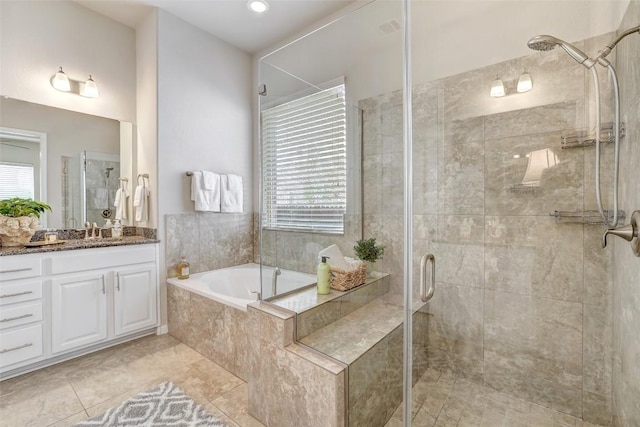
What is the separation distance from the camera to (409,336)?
1487mm

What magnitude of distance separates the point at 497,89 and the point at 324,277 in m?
1.46

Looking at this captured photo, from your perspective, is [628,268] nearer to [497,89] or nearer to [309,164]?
[497,89]

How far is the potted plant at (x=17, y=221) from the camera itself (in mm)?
2064

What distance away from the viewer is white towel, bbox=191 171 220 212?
2.81 metres

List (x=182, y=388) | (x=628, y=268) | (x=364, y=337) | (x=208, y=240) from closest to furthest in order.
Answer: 1. (x=628, y=268)
2. (x=364, y=337)
3. (x=182, y=388)
4. (x=208, y=240)

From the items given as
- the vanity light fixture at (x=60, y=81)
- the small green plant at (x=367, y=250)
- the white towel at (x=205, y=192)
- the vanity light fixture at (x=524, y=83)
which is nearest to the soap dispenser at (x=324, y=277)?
the small green plant at (x=367, y=250)

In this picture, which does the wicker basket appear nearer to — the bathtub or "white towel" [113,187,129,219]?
the bathtub

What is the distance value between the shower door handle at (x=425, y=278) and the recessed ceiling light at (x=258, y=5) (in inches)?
99.5

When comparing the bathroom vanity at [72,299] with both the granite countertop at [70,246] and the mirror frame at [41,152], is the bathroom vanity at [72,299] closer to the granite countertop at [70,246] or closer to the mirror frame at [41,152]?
the granite countertop at [70,246]

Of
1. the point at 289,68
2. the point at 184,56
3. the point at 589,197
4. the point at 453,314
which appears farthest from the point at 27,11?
the point at 589,197

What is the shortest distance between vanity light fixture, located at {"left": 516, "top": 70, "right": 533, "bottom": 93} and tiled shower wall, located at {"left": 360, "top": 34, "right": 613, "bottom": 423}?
0.03 metres

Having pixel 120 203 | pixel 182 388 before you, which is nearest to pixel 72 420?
pixel 182 388

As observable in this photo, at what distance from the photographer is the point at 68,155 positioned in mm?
2543

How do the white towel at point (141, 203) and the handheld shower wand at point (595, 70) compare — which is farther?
the white towel at point (141, 203)
